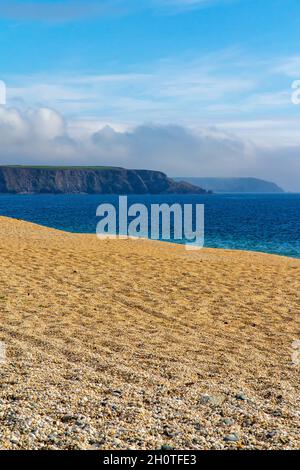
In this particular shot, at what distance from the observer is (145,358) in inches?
324

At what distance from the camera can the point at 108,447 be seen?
16.4ft

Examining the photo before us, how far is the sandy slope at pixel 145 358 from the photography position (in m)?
5.45

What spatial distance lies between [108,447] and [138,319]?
5904mm

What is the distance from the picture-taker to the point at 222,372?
7762mm

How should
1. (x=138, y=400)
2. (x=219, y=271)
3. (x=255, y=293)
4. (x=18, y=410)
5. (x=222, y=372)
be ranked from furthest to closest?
(x=219, y=271), (x=255, y=293), (x=222, y=372), (x=138, y=400), (x=18, y=410)

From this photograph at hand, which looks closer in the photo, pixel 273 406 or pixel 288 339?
pixel 273 406

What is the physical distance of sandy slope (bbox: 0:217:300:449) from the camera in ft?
17.9

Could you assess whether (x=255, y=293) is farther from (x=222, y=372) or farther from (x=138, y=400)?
(x=138, y=400)

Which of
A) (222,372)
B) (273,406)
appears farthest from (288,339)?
(273,406)

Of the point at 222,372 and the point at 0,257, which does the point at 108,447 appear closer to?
the point at 222,372
